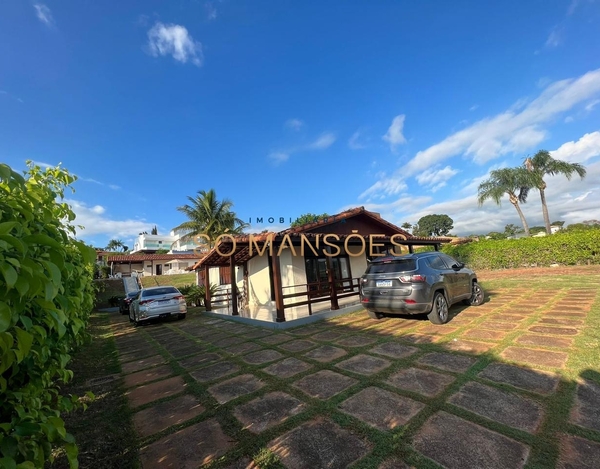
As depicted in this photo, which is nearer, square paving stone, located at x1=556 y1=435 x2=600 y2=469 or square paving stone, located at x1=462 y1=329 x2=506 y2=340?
square paving stone, located at x1=556 y1=435 x2=600 y2=469

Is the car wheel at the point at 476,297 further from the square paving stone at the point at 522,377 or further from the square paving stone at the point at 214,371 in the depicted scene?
the square paving stone at the point at 214,371

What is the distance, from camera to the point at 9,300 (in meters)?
1.02

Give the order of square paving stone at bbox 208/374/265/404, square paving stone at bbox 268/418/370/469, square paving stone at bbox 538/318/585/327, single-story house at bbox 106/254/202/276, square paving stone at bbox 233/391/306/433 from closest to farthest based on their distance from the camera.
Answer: square paving stone at bbox 268/418/370/469, square paving stone at bbox 233/391/306/433, square paving stone at bbox 208/374/265/404, square paving stone at bbox 538/318/585/327, single-story house at bbox 106/254/202/276

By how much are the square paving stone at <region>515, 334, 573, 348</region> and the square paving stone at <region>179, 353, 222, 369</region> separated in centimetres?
545

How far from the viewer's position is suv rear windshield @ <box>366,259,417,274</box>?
6539 mm

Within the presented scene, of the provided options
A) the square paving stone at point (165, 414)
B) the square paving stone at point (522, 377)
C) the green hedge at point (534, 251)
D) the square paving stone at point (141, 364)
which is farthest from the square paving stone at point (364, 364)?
the green hedge at point (534, 251)

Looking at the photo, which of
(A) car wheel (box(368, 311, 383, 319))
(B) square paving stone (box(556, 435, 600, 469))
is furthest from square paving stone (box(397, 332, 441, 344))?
(B) square paving stone (box(556, 435, 600, 469))

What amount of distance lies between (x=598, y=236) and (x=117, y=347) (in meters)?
20.6

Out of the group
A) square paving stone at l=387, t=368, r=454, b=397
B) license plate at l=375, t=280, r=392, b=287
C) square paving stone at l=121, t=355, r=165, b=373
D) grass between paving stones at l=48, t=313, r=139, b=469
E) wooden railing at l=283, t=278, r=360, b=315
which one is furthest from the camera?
wooden railing at l=283, t=278, r=360, b=315

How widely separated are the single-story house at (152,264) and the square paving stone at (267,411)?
1442 inches

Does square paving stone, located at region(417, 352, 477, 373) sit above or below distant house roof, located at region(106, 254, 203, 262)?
below

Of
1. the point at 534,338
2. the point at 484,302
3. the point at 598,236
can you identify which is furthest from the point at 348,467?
the point at 598,236

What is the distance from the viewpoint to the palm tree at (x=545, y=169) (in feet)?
79.6

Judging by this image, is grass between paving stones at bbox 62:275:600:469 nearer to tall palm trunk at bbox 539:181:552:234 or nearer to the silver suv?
the silver suv
